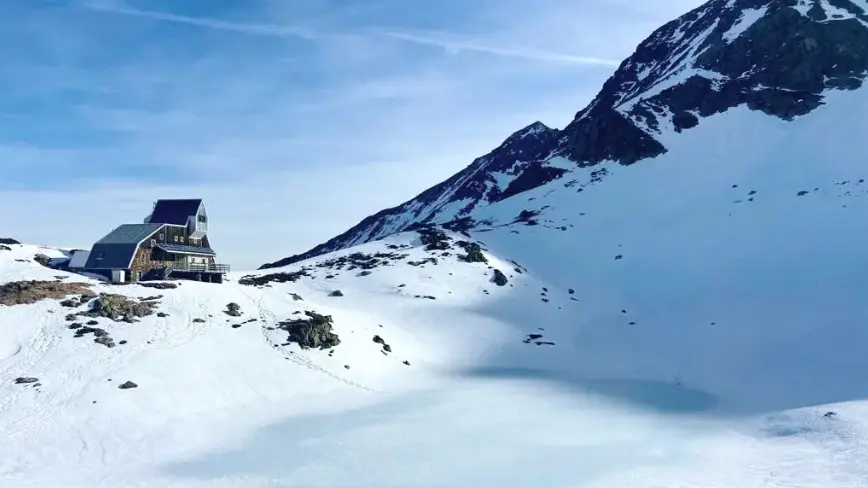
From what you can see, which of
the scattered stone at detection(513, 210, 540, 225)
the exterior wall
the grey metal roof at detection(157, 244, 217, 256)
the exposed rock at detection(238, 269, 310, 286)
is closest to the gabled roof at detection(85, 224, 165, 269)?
the exterior wall

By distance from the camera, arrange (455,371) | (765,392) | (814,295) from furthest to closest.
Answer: (814,295) → (455,371) → (765,392)

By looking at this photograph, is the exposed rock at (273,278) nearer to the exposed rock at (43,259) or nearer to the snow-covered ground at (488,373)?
the snow-covered ground at (488,373)

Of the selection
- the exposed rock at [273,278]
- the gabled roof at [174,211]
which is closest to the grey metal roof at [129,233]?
the gabled roof at [174,211]

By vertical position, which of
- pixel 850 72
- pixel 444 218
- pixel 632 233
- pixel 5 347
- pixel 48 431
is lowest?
pixel 48 431

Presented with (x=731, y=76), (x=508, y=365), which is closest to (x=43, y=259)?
(x=508, y=365)

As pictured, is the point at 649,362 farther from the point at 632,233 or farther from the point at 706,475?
the point at 632,233

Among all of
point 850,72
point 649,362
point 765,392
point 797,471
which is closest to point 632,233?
point 649,362
